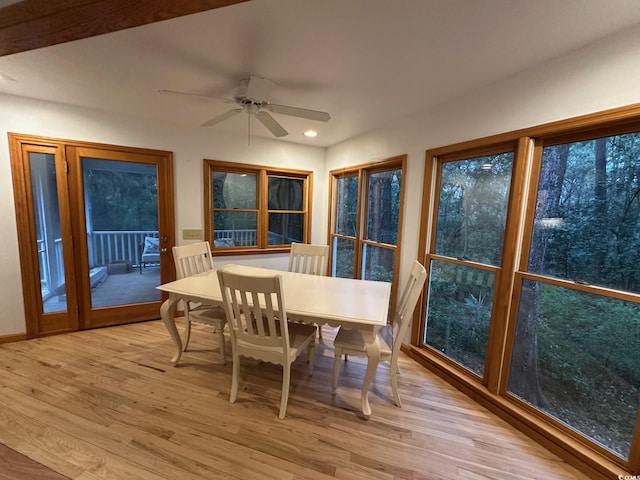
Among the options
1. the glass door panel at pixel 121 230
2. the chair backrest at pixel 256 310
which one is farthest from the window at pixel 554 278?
the glass door panel at pixel 121 230

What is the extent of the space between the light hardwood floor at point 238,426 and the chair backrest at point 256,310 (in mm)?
494

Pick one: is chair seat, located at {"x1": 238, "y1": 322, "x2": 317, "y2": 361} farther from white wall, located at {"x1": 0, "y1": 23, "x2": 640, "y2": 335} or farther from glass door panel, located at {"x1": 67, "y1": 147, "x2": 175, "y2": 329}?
glass door panel, located at {"x1": 67, "y1": 147, "x2": 175, "y2": 329}

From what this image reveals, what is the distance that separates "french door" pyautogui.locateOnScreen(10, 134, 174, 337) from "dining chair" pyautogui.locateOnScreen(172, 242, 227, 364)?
0.78 metres

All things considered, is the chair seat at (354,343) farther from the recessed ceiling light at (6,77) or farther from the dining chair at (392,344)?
the recessed ceiling light at (6,77)

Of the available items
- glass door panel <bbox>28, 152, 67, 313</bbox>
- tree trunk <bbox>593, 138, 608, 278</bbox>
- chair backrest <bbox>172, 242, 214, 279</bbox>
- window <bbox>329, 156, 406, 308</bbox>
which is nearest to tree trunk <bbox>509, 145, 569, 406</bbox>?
tree trunk <bbox>593, 138, 608, 278</bbox>

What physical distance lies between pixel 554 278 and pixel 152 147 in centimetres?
398

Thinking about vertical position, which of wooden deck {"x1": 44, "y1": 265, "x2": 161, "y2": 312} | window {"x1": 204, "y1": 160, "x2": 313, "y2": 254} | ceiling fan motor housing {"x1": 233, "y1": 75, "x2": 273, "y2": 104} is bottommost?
wooden deck {"x1": 44, "y1": 265, "x2": 161, "y2": 312}

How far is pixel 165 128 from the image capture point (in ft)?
10.5

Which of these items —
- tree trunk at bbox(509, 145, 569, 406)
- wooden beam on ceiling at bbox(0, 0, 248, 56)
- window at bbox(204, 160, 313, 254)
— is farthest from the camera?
window at bbox(204, 160, 313, 254)

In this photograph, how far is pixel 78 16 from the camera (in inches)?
40.8

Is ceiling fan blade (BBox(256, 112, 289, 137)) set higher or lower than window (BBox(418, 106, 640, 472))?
higher

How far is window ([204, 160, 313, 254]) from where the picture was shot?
3.63 m

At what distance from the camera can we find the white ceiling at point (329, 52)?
127 cm

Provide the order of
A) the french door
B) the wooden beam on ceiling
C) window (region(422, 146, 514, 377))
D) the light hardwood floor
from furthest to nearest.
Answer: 1. the french door
2. window (region(422, 146, 514, 377))
3. the light hardwood floor
4. the wooden beam on ceiling
